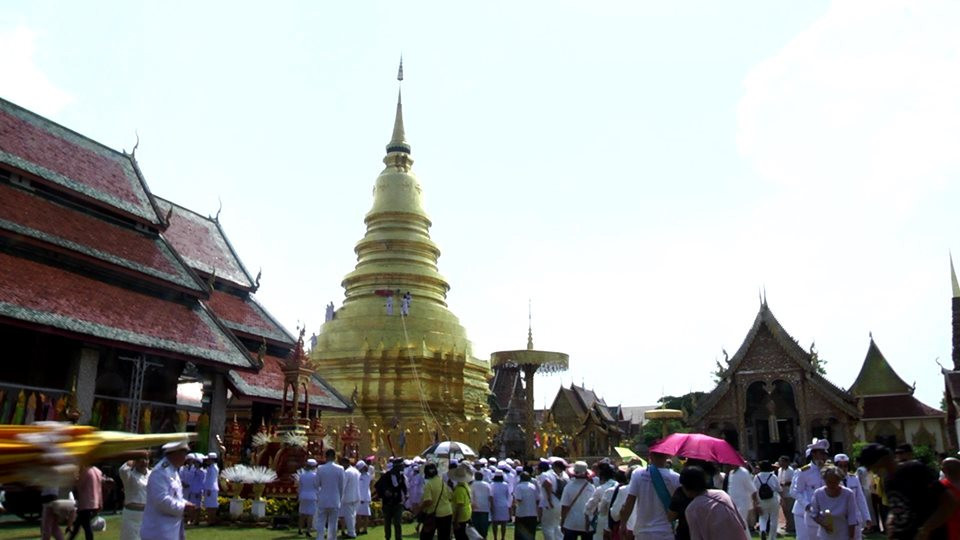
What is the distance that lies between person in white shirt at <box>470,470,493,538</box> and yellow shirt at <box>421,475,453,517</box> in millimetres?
2073

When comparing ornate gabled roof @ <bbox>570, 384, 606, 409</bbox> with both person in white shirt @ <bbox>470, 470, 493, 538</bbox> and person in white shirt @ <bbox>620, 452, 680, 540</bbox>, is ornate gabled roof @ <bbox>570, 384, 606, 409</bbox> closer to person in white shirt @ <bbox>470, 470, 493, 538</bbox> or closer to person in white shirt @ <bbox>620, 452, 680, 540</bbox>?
person in white shirt @ <bbox>470, 470, 493, 538</bbox>

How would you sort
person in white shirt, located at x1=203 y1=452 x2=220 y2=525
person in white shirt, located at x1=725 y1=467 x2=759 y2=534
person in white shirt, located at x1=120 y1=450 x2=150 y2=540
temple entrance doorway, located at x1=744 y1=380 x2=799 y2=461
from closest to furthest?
person in white shirt, located at x1=120 y1=450 x2=150 y2=540 → person in white shirt, located at x1=725 y1=467 x2=759 y2=534 → person in white shirt, located at x1=203 y1=452 x2=220 y2=525 → temple entrance doorway, located at x1=744 y1=380 x2=799 y2=461

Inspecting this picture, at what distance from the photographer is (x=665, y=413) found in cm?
2348

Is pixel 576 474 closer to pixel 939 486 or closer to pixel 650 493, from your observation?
pixel 650 493

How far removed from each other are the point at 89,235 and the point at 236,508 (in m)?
7.77

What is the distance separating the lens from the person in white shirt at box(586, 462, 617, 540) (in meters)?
8.35

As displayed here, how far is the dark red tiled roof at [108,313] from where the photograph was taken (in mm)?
14875

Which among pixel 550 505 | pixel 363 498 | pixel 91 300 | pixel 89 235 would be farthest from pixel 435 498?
pixel 89 235

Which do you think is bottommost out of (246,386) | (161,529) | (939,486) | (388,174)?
(161,529)

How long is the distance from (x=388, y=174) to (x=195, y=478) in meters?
26.2

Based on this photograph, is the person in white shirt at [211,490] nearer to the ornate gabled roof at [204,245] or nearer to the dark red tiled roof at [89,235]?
the dark red tiled roof at [89,235]

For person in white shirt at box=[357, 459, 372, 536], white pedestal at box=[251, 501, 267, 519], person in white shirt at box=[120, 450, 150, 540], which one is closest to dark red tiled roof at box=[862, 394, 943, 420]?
person in white shirt at box=[357, 459, 372, 536]

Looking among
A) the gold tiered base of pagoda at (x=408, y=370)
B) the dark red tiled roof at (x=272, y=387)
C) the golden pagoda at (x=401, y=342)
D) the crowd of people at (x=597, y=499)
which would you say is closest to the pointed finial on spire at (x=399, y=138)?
the golden pagoda at (x=401, y=342)

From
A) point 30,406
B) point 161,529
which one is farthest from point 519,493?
point 30,406
